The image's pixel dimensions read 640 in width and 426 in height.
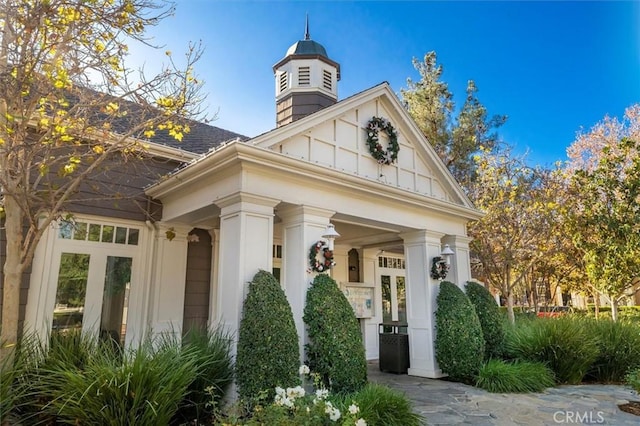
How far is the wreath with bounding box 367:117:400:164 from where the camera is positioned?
7.46m

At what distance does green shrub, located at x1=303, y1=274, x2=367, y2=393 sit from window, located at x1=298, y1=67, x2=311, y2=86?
5.82 m

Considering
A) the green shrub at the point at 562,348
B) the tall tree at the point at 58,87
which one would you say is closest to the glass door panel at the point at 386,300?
the green shrub at the point at 562,348

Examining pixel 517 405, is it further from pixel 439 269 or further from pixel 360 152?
pixel 360 152

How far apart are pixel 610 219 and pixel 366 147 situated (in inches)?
283

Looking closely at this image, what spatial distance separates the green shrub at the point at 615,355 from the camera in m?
7.44

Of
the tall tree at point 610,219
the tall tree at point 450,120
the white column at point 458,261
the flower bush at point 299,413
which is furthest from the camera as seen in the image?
the tall tree at point 450,120

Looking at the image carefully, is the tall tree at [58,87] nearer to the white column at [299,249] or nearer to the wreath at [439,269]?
the white column at [299,249]

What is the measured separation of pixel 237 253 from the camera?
5227 mm

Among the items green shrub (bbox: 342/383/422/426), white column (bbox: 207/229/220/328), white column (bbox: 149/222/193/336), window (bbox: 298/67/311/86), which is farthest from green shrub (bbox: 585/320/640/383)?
window (bbox: 298/67/311/86)

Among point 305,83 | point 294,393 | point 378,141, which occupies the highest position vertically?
point 305,83

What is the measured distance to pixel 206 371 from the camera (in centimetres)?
463

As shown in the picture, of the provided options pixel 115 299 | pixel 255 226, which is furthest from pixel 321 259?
pixel 115 299

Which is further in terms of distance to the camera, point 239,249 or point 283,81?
point 283,81

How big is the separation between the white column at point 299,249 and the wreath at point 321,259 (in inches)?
2.7
